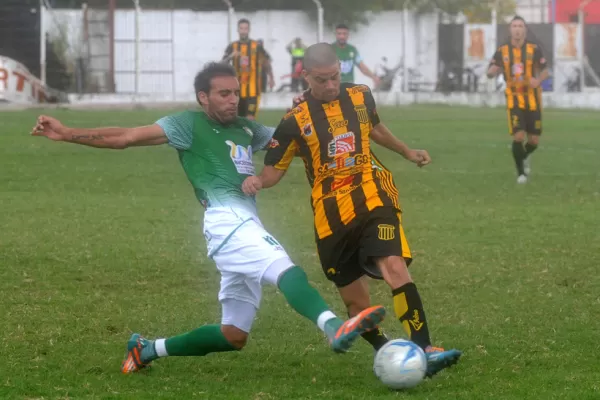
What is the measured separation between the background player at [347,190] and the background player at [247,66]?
14861 millimetres

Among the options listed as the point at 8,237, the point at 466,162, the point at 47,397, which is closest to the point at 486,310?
the point at 47,397

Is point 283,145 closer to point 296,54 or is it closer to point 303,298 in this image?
point 303,298

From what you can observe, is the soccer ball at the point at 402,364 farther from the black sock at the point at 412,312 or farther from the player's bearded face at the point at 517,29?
the player's bearded face at the point at 517,29

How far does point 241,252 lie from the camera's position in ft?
18.5

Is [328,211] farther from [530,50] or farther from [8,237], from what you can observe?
[530,50]

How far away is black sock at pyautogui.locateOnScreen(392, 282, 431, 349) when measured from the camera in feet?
19.8

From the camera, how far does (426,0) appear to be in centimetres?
4397

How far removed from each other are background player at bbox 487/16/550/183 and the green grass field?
0.58 m

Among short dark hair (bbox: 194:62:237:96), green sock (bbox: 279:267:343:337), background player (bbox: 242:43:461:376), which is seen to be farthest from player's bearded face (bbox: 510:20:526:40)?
green sock (bbox: 279:267:343:337)

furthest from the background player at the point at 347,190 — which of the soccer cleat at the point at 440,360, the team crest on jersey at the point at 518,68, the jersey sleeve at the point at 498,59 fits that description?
the team crest on jersey at the point at 518,68

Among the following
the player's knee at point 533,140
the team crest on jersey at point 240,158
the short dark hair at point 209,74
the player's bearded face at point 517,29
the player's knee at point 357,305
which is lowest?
the player's knee at point 357,305

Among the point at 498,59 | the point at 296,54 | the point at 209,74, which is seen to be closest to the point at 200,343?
the point at 209,74

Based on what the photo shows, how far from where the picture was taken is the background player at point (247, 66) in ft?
69.8

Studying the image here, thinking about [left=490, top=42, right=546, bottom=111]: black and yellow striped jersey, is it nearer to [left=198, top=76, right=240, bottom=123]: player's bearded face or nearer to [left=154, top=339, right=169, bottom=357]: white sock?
[left=198, top=76, right=240, bottom=123]: player's bearded face
